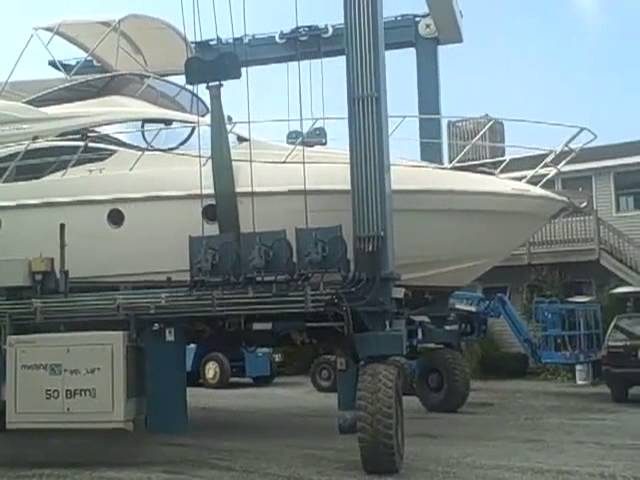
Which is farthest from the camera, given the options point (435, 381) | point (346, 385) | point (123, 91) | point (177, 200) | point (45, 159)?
point (435, 381)

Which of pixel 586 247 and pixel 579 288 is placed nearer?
pixel 586 247

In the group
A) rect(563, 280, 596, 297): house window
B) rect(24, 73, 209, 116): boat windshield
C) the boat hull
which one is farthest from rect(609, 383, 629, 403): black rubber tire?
rect(563, 280, 596, 297): house window

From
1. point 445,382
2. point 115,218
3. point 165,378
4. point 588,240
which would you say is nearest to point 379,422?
point 165,378

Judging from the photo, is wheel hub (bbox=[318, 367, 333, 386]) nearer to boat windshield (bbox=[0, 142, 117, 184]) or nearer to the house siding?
boat windshield (bbox=[0, 142, 117, 184])

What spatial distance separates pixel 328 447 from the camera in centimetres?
1031

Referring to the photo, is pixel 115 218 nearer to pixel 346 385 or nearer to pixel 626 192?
pixel 346 385

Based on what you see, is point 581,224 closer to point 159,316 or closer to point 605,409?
point 605,409

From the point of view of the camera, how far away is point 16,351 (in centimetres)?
934

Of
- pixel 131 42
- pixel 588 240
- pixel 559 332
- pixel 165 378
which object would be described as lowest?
pixel 165 378

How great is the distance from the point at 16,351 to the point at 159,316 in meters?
1.30

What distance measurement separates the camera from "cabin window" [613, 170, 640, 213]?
25.6m

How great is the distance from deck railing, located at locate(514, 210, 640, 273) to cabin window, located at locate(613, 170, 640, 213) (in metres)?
0.91

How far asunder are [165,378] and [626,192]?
18.2m

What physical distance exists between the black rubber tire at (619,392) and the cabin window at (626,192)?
407 inches
